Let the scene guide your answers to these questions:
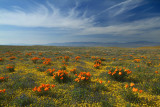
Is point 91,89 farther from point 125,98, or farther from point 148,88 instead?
point 148,88

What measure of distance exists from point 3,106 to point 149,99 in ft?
18.2

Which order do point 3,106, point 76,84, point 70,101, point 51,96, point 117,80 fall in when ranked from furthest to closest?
point 117,80, point 76,84, point 51,96, point 70,101, point 3,106

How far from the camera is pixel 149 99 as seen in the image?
3531 mm

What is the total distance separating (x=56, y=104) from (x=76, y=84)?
1630mm

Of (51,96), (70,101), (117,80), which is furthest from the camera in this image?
(117,80)

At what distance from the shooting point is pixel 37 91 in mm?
3957

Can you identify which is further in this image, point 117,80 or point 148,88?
point 117,80

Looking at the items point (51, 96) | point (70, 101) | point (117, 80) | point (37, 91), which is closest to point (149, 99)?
point (117, 80)

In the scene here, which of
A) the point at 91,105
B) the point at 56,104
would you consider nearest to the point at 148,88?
the point at 91,105

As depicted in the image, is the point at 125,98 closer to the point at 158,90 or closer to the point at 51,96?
the point at 158,90

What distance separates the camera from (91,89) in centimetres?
431

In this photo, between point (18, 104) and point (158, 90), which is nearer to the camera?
point (18, 104)

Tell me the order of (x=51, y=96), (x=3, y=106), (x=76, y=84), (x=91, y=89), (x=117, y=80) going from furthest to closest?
(x=117, y=80) < (x=76, y=84) < (x=91, y=89) < (x=51, y=96) < (x=3, y=106)

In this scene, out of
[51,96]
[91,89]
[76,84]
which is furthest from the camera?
[76,84]
